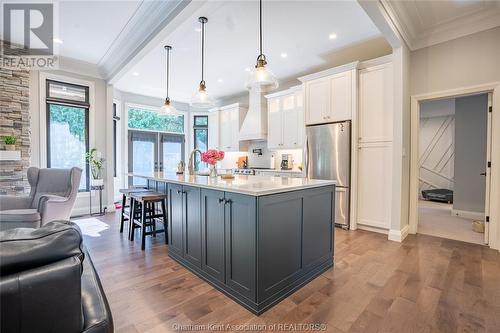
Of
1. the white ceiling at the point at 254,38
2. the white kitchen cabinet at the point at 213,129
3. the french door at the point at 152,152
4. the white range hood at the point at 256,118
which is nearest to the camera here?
the white ceiling at the point at 254,38

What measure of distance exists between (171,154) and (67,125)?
9.83 feet

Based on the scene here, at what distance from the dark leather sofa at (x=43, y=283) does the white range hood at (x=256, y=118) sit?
17.2ft

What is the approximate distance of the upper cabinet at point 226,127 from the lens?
6.62 metres

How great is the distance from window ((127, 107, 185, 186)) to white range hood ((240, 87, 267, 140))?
8.60 ft

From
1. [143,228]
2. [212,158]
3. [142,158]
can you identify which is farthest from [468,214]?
[142,158]

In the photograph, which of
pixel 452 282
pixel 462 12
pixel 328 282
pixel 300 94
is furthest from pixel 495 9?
pixel 328 282

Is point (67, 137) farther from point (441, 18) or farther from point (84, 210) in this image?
point (441, 18)

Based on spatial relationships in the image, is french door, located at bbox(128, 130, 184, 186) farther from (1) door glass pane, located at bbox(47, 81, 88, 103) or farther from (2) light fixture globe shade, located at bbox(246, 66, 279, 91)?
(2) light fixture globe shade, located at bbox(246, 66, 279, 91)

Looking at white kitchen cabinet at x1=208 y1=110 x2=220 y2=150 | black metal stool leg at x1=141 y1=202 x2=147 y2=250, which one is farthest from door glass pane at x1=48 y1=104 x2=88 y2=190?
white kitchen cabinet at x1=208 y1=110 x2=220 y2=150

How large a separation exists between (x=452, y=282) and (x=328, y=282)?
3.81ft

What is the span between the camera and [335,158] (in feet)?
13.6

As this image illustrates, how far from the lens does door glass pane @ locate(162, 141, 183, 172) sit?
746cm

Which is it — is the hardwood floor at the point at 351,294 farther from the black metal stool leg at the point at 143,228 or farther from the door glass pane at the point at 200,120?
the door glass pane at the point at 200,120

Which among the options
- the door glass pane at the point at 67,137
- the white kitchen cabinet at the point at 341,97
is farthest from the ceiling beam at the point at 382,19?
the door glass pane at the point at 67,137
